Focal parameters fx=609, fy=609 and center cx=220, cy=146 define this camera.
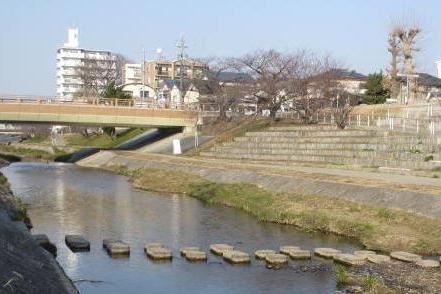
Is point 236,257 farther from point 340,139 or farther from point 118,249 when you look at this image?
point 340,139

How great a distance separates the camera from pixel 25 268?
34.8 feet

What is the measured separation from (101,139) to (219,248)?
61706 mm

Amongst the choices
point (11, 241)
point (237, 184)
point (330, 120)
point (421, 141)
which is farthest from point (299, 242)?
point (330, 120)

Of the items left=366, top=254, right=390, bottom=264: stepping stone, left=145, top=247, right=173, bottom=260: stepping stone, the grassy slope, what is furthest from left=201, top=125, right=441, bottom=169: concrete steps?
left=145, top=247, right=173, bottom=260: stepping stone

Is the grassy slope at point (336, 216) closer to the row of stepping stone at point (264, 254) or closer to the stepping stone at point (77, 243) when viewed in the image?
the row of stepping stone at point (264, 254)

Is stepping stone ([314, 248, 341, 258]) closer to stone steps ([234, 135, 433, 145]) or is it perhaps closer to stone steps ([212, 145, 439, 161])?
stone steps ([212, 145, 439, 161])

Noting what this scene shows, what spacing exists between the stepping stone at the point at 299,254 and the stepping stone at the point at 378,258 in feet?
5.04

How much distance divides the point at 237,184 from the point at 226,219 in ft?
22.9

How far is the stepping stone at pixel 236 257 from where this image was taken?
1516cm

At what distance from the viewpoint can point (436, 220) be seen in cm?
1780

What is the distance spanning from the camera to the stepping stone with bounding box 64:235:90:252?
16.5 meters

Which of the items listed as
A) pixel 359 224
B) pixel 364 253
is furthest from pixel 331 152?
pixel 364 253

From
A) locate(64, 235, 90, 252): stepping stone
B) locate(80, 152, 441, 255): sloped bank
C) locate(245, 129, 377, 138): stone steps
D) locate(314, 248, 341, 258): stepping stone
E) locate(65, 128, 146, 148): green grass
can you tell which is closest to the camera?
locate(314, 248, 341, 258): stepping stone

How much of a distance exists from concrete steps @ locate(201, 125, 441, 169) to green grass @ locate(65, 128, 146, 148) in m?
23.5
